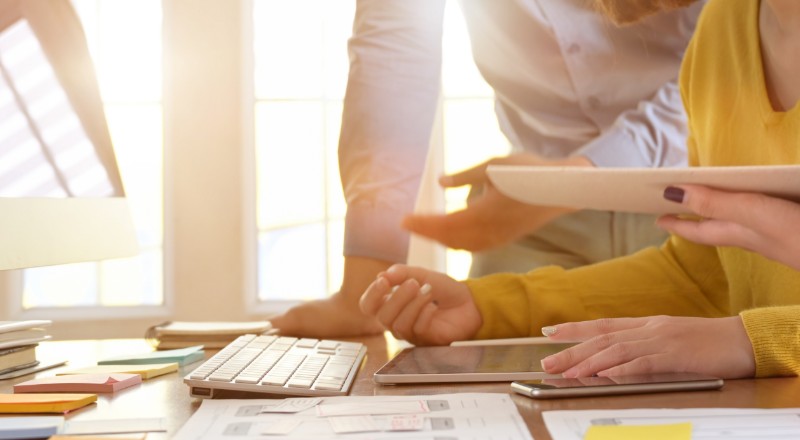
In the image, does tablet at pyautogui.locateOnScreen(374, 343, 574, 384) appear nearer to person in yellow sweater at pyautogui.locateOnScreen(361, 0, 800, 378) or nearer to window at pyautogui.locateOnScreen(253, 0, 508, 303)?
person in yellow sweater at pyautogui.locateOnScreen(361, 0, 800, 378)

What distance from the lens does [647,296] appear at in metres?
1.13

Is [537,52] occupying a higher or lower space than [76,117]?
higher

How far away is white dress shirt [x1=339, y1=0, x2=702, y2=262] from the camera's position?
147cm

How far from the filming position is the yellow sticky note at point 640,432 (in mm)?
526

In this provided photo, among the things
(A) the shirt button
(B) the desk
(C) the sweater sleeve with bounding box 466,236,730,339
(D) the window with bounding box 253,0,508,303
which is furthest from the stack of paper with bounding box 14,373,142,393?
(D) the window with bounding box 253,0,508,303

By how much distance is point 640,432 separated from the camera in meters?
0.54

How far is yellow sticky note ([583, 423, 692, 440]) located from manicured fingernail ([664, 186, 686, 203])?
266 millimetres

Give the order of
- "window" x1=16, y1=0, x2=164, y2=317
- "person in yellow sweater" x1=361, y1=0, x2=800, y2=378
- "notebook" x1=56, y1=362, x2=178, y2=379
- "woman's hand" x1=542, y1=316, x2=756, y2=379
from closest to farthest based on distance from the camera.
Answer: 1. "woman's hand" x1=542, y1=316, x2=756, y2=379
2. "notebook" x1=56, y1=362, x2=178, y2=379
3. "person in yellow sweater" x1=361, y1=0, x2=800, y2=378
4. "window" x1=16, y1=0, x2=164, y2=317

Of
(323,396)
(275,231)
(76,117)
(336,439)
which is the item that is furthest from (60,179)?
(275,231)

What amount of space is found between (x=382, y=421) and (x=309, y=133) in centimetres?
369

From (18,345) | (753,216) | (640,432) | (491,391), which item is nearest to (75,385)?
(18,345)

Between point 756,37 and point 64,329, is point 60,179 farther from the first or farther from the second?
point 64,329

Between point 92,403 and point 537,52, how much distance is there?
1095 millimetres

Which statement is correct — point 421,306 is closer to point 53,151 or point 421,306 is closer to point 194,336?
point 194,336
